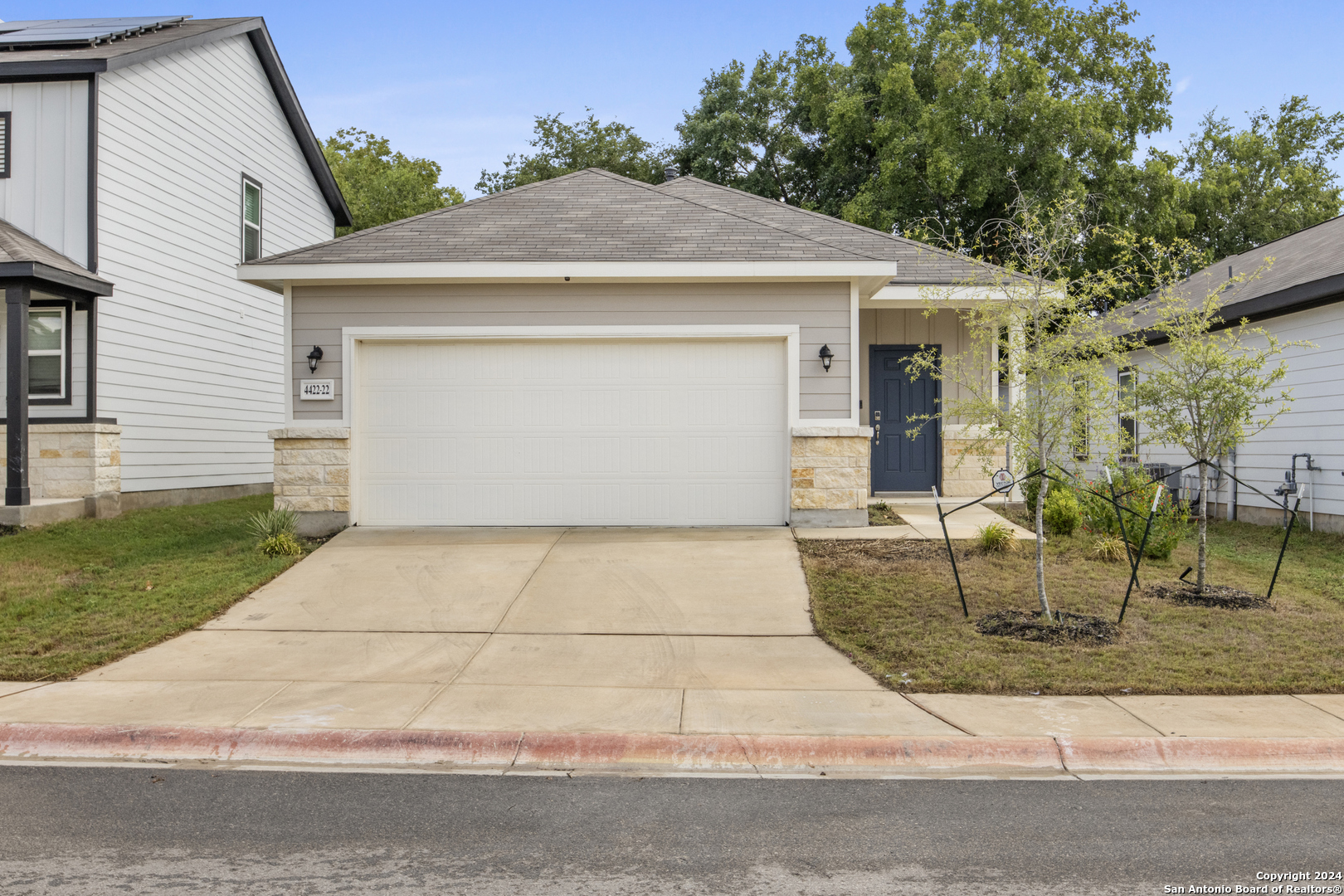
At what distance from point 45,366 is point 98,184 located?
8.69 ft

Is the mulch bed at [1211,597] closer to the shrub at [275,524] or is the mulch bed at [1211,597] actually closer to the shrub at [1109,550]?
the shrub at [1109,550]

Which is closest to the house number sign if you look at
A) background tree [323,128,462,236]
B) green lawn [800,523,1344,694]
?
green lawn [800,523,1344,694]

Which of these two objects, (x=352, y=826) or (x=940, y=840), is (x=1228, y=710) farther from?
(x=352, y=826)

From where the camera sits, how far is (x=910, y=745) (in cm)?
520

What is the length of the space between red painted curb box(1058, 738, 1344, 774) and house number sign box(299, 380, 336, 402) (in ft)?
29.4

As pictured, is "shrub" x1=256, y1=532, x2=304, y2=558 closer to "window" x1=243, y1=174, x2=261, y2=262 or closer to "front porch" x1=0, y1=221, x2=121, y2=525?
"front porch" x1=0, y1=221, x2=121, y2=525

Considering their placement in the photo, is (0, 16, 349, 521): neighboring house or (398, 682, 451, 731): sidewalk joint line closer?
(398, 682, 451, 731): sidewalk joint line

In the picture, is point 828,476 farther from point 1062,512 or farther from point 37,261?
point 37,261

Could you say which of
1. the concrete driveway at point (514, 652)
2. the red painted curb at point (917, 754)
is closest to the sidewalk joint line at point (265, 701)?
the concrete driveway at point (514, 652)

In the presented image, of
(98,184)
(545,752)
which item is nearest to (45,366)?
(98,184)

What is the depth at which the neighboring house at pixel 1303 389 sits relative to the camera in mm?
12133

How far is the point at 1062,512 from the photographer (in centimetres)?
1068

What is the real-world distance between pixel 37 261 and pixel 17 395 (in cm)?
170

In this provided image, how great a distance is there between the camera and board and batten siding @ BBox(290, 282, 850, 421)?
11.3 metres
